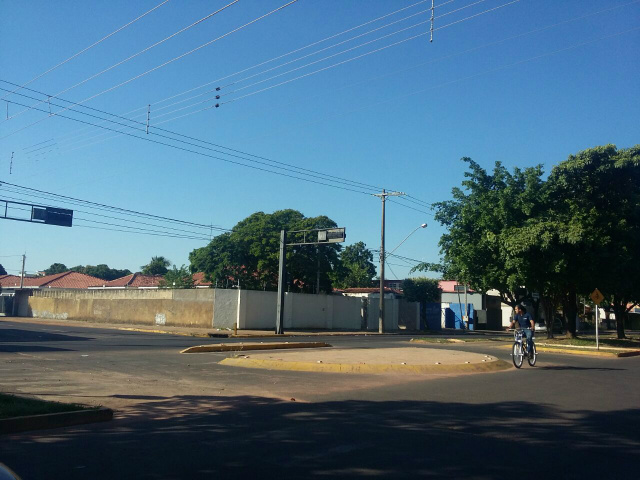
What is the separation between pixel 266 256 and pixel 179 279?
26.5 meters

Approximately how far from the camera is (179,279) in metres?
71.2

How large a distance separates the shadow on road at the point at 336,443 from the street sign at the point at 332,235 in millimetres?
24142

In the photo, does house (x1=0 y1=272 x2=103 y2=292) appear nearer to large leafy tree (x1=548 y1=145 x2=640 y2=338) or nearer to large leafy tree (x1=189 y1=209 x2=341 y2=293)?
large leafy tree (x1=189 y1=209 x2=341 y2=293)

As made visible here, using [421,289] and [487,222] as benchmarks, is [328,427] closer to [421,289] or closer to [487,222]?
[487,222]

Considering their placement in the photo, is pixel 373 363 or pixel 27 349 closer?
pixel 373 363

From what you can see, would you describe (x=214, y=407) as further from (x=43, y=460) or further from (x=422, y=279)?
(x=422, y=279)

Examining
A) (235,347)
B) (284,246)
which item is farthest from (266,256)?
(235,347)

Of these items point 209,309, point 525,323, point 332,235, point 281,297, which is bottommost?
point 525,323

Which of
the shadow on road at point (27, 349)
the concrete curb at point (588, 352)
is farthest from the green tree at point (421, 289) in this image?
the shadow on road at point (27, 349)

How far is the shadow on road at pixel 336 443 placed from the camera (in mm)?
5730

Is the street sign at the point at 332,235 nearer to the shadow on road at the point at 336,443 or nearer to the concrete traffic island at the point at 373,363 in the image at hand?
the concrete traffic island at the point at 373,363

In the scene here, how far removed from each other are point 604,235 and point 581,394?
18.8 m

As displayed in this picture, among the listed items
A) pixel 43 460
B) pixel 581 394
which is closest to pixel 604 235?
pixel 581 394

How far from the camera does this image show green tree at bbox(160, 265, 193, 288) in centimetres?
6638
